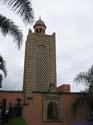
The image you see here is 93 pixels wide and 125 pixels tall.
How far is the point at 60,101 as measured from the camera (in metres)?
18.8

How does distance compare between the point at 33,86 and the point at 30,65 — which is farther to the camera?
the point at 30,65

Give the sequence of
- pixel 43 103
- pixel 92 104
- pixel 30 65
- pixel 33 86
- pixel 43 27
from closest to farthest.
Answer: pixel 92 104, pixel 43 103, pixel 33 86, pixel 30 65, pixel 43 27

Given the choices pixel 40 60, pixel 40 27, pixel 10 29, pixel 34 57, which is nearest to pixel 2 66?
pixel 10 29

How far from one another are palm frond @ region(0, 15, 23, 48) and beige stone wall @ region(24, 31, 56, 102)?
2953 cm

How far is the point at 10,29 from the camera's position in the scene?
31.2ft

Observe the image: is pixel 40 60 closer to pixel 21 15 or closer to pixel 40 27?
pixel 40 27

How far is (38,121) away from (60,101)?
88.4 inches

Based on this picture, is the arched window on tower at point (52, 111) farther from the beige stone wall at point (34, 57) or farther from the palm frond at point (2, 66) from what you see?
the beige stone wall at point (34, 57)

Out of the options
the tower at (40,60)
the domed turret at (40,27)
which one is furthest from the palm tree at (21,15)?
the domed turret at (40,27)

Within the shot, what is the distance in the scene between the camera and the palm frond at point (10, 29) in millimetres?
9291

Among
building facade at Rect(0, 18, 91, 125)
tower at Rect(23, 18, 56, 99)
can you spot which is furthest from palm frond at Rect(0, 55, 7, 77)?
tower at Rect(23, 18, 56, 99)

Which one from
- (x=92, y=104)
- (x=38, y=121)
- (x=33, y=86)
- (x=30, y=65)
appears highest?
(x=30, y=65)

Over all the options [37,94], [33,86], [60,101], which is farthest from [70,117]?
[33,86]

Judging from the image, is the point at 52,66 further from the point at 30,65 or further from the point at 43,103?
the point at 43,103
